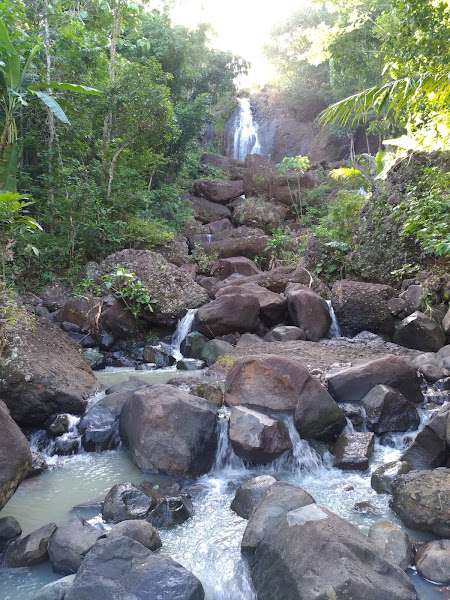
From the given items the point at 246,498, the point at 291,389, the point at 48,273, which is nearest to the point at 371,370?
the point at 291,389

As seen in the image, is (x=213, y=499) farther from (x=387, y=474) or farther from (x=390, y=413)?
(x=390, y=413)

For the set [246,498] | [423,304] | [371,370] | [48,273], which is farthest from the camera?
[48,273]

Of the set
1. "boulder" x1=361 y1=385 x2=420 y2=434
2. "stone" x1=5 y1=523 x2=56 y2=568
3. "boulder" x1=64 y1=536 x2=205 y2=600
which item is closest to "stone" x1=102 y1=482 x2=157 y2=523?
"stone" x1=5 y1=523 x2=56 y2=568

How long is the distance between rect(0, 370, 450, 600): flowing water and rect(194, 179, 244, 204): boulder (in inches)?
655

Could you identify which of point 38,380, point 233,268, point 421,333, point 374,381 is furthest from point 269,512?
point 233,268

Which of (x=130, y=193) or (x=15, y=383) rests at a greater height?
(x=130, y=193)

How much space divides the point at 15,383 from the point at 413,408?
4816mm

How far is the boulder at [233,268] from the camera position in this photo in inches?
567

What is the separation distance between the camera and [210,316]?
9781mm

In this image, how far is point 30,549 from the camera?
3293 millimetres

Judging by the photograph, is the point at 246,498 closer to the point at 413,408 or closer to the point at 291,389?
the point at 291,389

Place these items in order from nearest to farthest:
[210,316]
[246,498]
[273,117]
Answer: [246,498] < [210,316] < [273,117]

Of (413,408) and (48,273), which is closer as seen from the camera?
(413,408)

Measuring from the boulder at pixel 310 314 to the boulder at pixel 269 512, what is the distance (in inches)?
242
